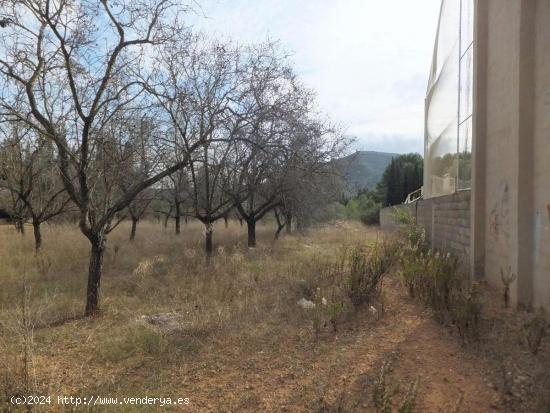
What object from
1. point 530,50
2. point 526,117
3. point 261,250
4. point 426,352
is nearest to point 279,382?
point 426,352

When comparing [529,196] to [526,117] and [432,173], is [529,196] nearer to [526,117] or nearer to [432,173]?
[526,117]

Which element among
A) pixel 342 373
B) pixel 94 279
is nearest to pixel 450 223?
pixel 342 373

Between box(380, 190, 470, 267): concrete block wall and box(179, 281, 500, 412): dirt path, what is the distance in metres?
3.91

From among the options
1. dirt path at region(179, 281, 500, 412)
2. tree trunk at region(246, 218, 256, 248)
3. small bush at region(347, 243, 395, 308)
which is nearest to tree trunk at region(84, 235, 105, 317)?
dirt path at region(179, 281, 500, 412)

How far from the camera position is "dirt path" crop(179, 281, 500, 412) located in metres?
3.53

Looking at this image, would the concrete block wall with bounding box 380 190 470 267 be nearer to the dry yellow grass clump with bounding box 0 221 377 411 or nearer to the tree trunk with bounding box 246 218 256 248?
the dry yellow grass clump with bounding box 0 221 377 411

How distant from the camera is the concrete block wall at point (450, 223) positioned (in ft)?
28.5

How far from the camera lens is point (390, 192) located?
47.2 metres

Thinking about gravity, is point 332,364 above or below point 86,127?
below

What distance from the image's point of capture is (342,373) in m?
Result: 4.08

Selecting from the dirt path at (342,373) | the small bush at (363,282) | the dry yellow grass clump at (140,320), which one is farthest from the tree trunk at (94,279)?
the small bush at (363,282)

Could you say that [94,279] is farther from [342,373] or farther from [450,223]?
[450,223]

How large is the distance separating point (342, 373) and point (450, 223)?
6.94m

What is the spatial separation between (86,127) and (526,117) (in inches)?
225
